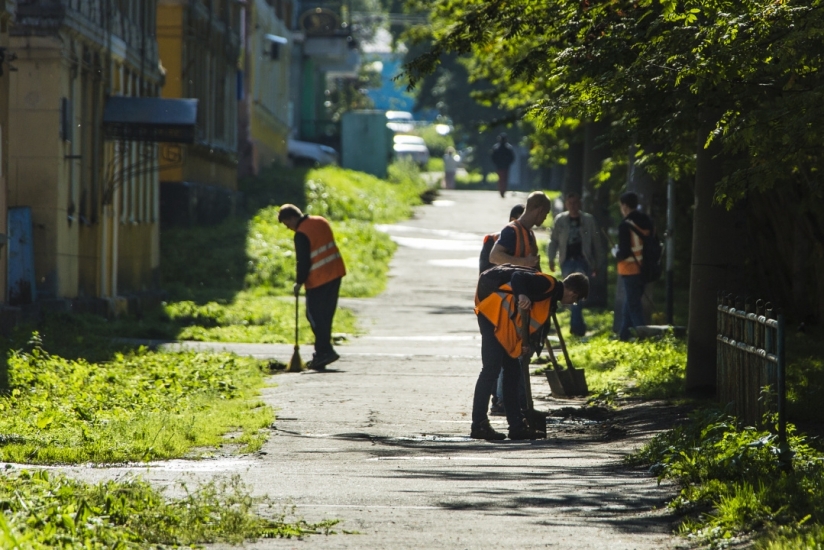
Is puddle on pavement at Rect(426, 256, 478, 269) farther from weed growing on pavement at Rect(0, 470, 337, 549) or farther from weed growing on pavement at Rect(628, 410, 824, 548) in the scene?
weed growing on pavement at Rect(0, 470, 337, 549)

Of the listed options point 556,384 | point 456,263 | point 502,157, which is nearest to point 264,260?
point 456,263

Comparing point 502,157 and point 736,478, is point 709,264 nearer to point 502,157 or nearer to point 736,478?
point 736,478

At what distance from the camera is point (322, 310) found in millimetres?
16109

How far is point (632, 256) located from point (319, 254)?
12.4 ft

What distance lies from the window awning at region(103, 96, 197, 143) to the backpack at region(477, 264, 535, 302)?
10293 millimetres

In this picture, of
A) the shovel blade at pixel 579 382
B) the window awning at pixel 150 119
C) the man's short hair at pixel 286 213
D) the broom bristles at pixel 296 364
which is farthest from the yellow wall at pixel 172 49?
the shovel blade at pixel 579 382

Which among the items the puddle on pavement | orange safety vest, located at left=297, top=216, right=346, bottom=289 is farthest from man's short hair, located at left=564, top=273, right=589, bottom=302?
the puddle on pavement

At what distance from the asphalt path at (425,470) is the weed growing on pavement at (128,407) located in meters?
0.35

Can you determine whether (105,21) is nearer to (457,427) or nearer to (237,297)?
(237,297)

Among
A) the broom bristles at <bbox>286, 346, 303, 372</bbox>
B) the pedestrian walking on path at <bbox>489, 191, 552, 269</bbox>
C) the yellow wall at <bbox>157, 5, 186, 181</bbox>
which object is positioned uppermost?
the yellow wall at <bbox>157, 5, 186, 181</bbox>

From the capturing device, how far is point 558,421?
11773 mm

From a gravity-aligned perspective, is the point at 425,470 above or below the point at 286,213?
below

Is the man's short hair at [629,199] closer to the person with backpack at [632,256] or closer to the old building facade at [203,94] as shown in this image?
the person with backpack at [632,256]

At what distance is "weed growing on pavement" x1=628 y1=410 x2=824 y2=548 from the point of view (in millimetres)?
6512
